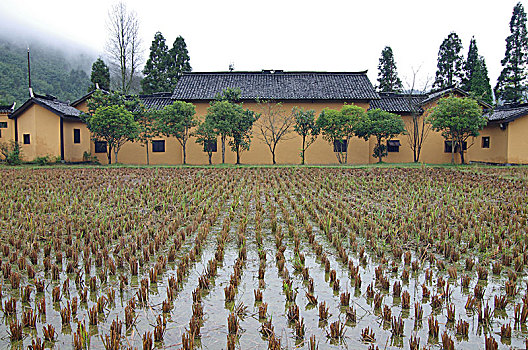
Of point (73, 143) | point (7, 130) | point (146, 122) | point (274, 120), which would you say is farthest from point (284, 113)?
point (7, 130)

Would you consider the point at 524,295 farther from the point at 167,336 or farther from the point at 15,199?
the point at 15,199

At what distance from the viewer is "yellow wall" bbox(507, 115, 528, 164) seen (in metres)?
21.4

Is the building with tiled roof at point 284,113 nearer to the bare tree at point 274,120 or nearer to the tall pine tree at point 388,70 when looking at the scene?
the bare tree at point 274,120

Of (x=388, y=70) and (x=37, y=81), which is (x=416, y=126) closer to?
(x=388, y=70)

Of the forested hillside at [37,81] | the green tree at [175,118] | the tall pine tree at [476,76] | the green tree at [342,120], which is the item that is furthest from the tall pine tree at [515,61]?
the forested hillside at [37,81]

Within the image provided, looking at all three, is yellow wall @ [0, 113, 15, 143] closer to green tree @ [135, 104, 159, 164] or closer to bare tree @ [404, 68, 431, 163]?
green tree @ [135, 104, 159, 164]

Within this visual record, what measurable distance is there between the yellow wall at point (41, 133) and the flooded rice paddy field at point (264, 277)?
1677 cm

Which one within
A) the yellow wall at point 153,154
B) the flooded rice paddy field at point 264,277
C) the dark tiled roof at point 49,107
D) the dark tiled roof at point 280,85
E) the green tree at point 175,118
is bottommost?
the flooded rice paddy field at point 264,277

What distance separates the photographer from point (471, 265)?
4.44 m

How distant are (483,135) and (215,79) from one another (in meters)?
17.7

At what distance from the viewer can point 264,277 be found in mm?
4230

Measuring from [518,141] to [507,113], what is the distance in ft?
7.65

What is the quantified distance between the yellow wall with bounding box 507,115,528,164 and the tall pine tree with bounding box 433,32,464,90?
33.6 feet

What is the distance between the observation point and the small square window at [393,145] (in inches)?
1013
